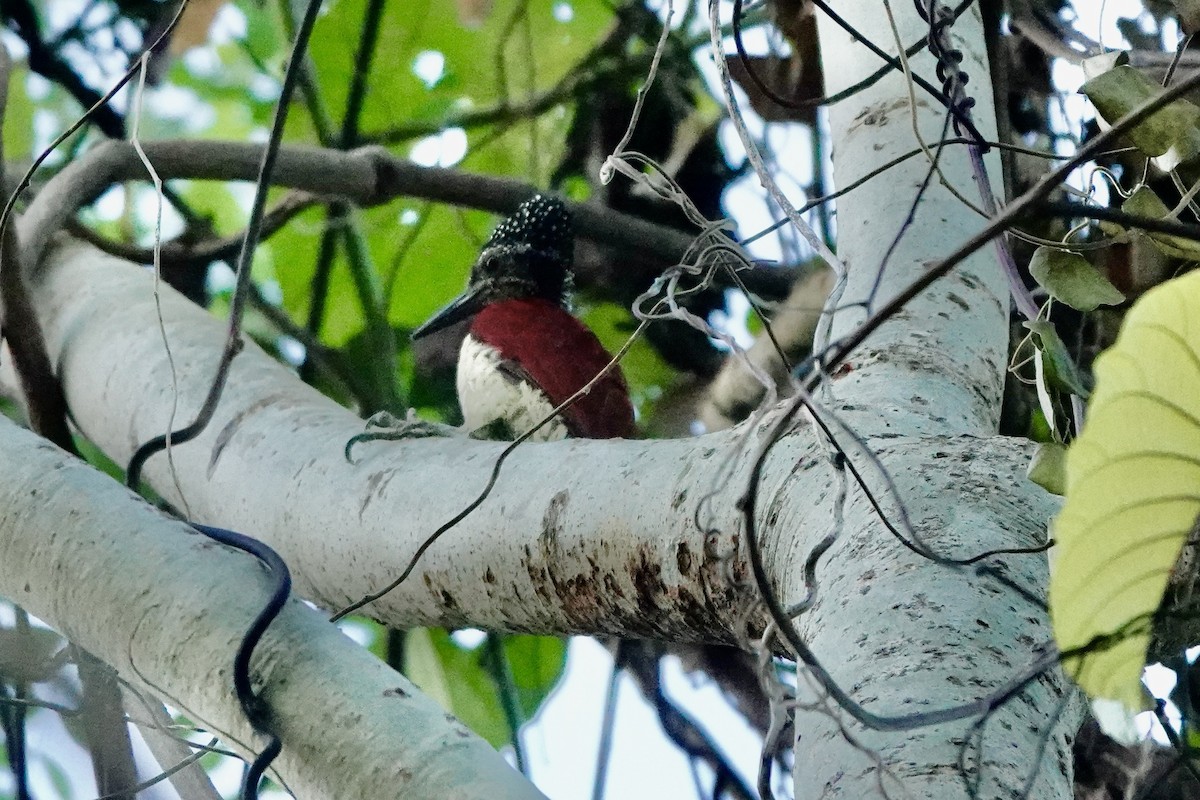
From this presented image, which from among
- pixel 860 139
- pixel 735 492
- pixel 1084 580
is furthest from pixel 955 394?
pixel 1084 580

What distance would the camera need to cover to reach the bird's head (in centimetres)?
199

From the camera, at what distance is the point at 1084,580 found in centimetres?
47

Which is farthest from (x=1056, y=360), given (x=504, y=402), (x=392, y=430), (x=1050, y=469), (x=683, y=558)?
(x=504, y=402)

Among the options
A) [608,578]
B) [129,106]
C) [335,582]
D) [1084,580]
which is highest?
[129,106]

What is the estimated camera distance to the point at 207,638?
76 cm

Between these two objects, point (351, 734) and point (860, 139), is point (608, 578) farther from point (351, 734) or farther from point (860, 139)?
point (860, 139)

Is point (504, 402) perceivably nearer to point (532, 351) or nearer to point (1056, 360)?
point (532, 351)

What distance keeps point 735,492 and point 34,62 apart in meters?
1.72

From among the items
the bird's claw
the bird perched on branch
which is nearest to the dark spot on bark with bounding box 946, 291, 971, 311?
the bird's claw

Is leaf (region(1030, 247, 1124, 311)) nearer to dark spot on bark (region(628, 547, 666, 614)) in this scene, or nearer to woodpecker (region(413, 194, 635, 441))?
dark spot on bark (region(628, 547, 666, 614))

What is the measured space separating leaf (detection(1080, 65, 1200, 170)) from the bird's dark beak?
1.43 metres

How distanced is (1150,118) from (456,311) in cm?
148

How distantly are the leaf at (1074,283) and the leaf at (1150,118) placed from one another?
77 millimetres

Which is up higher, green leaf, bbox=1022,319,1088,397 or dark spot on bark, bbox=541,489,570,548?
dark spot on bark, bbox=541,489,570,548
